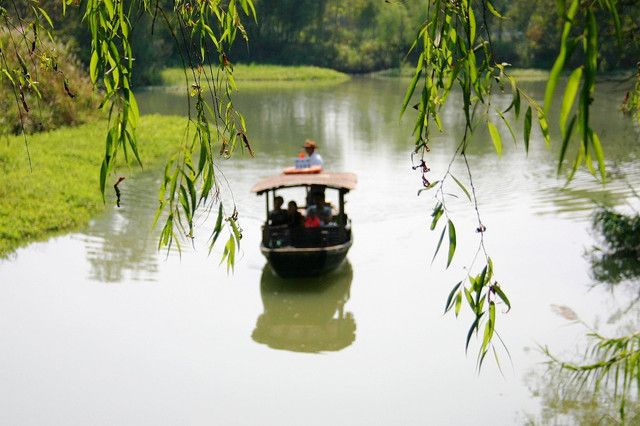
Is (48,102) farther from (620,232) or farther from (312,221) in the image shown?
(620,232)

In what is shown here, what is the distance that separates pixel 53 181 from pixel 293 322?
754cm

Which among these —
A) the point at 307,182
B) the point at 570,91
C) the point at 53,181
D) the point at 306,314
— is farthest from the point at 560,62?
the point at 53,181

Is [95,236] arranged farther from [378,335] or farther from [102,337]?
[378,335]

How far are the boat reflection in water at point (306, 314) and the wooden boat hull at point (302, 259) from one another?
0.25 m

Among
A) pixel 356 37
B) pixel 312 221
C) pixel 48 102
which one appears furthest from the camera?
pixel 356 37

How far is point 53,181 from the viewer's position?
16219 millimetres

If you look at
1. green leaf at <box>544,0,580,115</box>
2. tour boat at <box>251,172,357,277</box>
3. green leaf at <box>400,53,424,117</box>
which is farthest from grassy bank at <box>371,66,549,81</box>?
green leaf at <box>544,0,580,115</box>

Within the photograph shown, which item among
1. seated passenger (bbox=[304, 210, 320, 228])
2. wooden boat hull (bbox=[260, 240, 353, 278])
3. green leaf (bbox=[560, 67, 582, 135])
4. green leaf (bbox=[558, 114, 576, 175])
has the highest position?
green leaf (bbox=[560, 67, 582, 135])

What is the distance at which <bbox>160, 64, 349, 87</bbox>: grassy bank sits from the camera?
48.3m

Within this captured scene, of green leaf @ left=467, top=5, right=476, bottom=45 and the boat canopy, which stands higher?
green leaf @ left=467, top=5, right=476, bottom=45

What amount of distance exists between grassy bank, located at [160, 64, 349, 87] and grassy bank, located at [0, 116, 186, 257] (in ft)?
82.6

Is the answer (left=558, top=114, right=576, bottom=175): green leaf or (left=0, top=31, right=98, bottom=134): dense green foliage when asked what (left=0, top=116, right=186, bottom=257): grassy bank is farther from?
(left=558, top=114, right=576, bottom=175): green leaf

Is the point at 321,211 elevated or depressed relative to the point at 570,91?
depressed

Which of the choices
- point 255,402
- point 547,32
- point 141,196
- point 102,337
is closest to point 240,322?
point 102,337
